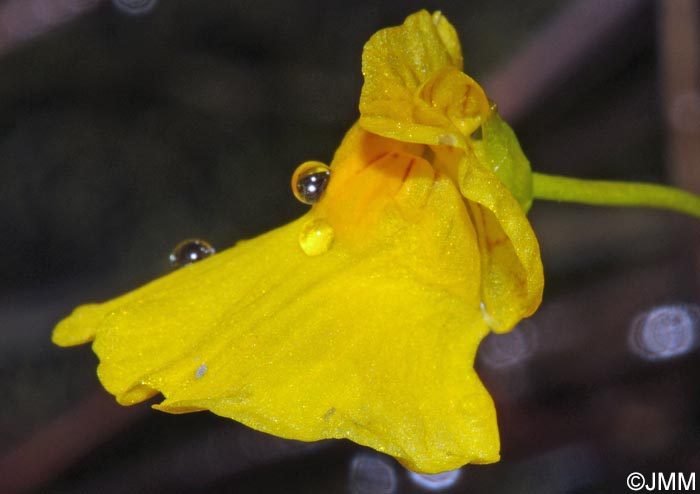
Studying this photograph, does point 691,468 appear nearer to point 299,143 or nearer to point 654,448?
point 654,448

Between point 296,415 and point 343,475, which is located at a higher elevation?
point 343,475

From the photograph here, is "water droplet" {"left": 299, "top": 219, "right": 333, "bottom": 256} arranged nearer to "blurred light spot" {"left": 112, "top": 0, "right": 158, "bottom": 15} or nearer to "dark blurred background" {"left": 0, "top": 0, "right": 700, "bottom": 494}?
"dark blurred background" {"left": 0, "top": 0, "right": 700, "bottom": 494}

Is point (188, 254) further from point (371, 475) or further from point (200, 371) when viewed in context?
point (371, 475)

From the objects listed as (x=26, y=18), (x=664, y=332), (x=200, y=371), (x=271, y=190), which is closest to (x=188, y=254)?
(x=200, y=371)

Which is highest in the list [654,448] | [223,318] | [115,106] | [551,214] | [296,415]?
[115,106]

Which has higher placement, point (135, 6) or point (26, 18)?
point (135, 6)

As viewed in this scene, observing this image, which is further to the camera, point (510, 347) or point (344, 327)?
point (510, 347)

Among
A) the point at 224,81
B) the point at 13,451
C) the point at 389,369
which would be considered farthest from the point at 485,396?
the point at 224,81
